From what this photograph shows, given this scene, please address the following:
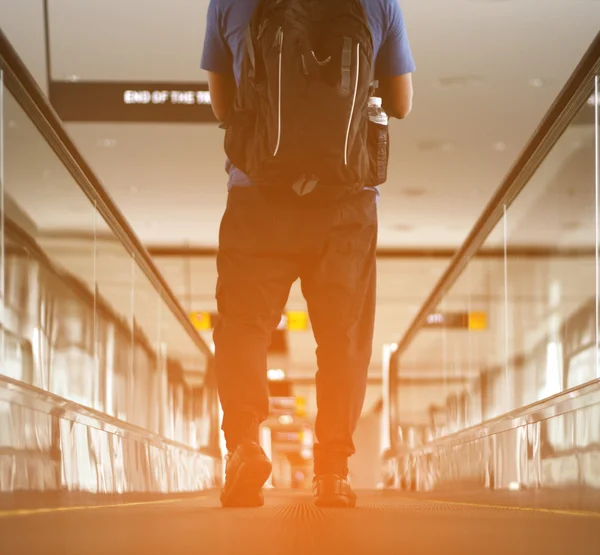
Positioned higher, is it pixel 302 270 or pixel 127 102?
pixel 127 102

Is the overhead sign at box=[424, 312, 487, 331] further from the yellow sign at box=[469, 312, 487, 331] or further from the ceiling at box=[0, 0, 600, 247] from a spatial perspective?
the ceiling at box=[0, 0, 600, 247]

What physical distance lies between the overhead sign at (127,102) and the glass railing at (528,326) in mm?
2126

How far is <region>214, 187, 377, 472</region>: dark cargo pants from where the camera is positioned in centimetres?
300

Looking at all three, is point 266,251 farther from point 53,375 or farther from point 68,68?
point 68,68

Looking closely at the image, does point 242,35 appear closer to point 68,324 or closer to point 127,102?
point 68,324

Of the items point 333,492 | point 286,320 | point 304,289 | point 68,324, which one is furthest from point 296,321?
point 333,492

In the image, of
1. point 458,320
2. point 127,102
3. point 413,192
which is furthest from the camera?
point 413,192

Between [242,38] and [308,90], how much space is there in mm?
313

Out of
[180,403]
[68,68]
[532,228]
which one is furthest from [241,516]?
[68,68]

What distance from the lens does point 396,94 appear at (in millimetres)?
3105

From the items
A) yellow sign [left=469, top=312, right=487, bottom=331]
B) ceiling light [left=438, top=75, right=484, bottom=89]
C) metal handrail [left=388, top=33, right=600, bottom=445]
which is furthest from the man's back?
ceiling light [left=438, top=75, right=484, bottom=89]

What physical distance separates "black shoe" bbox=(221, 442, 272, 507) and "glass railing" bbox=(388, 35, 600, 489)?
864 millimetres

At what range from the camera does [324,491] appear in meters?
2.99

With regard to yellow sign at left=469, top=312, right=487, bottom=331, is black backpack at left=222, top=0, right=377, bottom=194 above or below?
above
